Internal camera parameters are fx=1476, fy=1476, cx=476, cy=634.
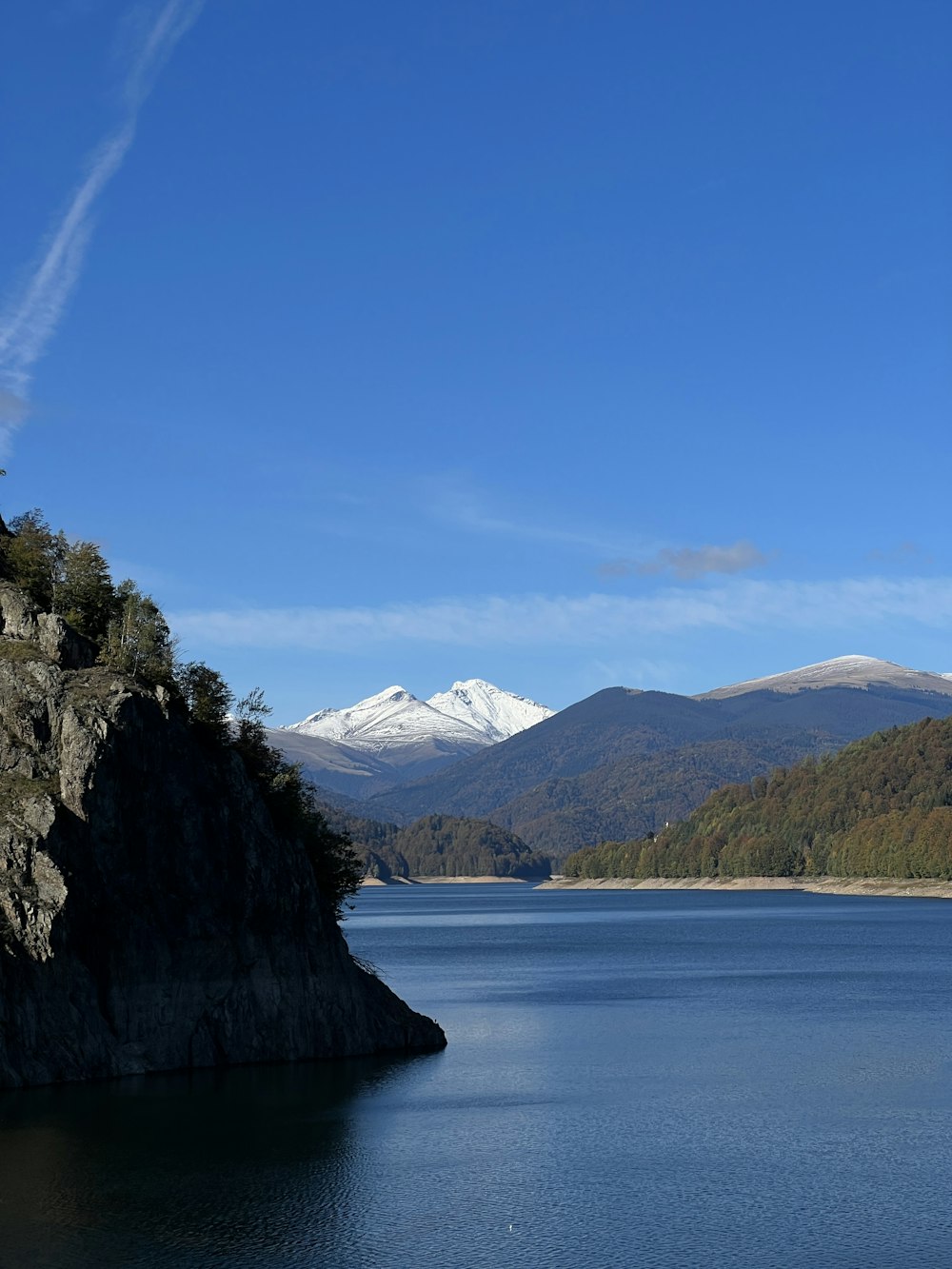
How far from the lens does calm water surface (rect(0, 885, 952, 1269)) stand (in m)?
47.9

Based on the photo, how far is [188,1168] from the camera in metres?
58.3

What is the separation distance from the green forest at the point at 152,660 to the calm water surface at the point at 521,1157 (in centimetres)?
1478

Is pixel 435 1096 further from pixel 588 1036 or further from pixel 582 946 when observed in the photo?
pixel 582 946

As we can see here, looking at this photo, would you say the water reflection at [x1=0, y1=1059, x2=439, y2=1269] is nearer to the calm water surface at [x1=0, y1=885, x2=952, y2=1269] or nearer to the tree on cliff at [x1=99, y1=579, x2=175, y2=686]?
the calm water surface at [x1=0, y1=885, x2=952, y2=1269]

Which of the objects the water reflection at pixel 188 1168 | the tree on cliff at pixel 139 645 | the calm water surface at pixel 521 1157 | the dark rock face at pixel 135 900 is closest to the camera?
the water reflection at pixel 188 1168

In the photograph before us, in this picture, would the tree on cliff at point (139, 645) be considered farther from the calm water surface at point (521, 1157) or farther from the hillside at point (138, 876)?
the calm water surface at point (521, 1157)

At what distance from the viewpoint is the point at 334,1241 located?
160 feet

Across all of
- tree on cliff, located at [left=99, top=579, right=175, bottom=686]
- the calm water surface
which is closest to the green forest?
tree on cliff, located at [left=99, top=579, right=175, bottom=686]

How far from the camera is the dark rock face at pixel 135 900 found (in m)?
67.0

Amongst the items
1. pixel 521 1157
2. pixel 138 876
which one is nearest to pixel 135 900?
pixel 138 876

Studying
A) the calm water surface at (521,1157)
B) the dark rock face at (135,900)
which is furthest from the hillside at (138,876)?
the calm water surface at (521,1157)

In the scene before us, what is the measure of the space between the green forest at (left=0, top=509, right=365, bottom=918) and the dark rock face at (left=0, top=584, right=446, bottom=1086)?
280 cm

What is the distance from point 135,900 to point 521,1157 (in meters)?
23.6

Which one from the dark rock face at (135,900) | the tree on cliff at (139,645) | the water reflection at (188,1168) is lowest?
the water reflection at (188,1168)
